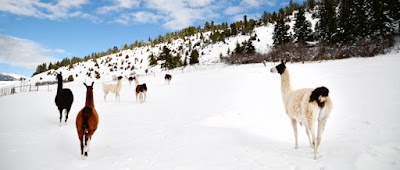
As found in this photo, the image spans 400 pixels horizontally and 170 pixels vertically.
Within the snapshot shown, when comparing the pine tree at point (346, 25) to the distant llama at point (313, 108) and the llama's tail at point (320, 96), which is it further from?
the llama's tail at point (320, 96)

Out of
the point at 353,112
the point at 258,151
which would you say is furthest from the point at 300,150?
the point at 353,112

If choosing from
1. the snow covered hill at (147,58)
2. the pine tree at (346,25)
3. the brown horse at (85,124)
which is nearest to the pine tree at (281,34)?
the snow covered hill at (147,58)

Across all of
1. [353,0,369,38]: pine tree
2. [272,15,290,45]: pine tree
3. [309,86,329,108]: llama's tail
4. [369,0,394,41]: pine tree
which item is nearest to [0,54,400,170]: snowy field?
[309,86,329,108]: llama's tail

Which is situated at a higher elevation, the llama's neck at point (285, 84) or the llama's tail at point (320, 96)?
the llama's neck at point (285, 84)

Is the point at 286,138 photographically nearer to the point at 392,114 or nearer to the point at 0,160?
the point at 392,114

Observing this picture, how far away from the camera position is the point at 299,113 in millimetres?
5078

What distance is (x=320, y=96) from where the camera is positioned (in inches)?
176

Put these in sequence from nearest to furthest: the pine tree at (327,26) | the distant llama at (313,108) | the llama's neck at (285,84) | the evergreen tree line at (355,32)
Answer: the distant llama at (313,108) → the llama's neck at (285,84) → the evergreen tree line at (355,32) → the pine tree at (327,26)

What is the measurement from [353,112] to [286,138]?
3327 mm

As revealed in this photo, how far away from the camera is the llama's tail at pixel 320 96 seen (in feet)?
14.5

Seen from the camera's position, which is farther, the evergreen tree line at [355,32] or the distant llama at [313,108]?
the evergreen tree line at [355,32]

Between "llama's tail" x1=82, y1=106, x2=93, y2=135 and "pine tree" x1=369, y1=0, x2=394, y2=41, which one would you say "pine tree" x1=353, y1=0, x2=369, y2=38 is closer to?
"pine tree" x1=369, y1=0, x2=394, y2=41

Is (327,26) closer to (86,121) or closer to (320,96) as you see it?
(320,96)

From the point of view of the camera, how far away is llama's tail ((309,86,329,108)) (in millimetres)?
4418
